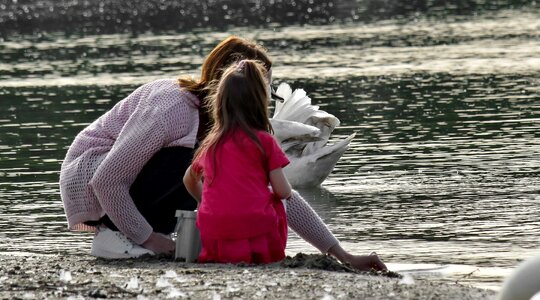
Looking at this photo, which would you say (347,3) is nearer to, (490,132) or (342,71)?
(342,71)

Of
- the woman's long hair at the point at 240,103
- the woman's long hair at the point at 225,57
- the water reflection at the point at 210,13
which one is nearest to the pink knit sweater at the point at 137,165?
the woman's long hair at the point at 225,57

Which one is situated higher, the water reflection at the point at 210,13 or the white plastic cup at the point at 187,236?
the white plastic cup at the point at 187,236

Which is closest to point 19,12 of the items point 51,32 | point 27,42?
point 51,32

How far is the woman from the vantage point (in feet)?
24.9

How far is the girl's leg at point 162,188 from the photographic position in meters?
7.75

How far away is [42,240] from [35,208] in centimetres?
150

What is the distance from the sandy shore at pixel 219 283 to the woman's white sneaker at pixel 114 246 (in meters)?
0.28

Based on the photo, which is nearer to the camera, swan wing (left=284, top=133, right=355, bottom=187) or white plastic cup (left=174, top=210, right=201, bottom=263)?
white plastic cup (left=174, top=210, right=201, bottom=263)

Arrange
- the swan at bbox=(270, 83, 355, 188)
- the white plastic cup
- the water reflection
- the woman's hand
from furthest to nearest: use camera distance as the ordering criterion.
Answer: the water reflection, the swan at bbox=(270, 83, 355, 188), the white plastic cup, the woman's hand

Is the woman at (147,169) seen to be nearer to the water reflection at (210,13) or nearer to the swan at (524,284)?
the swan at (524,284)

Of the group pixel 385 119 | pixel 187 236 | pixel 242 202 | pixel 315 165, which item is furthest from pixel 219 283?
pixel 385 119

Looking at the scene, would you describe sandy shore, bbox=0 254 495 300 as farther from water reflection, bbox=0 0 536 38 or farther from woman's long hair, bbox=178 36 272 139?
water reflection, bbox=0 0 536 38

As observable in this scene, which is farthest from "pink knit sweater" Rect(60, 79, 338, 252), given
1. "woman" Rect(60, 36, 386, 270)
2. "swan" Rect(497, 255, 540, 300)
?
"swan" Rect(497, 255, 540, 300)

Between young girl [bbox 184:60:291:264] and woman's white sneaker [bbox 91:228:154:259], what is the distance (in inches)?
25.6
